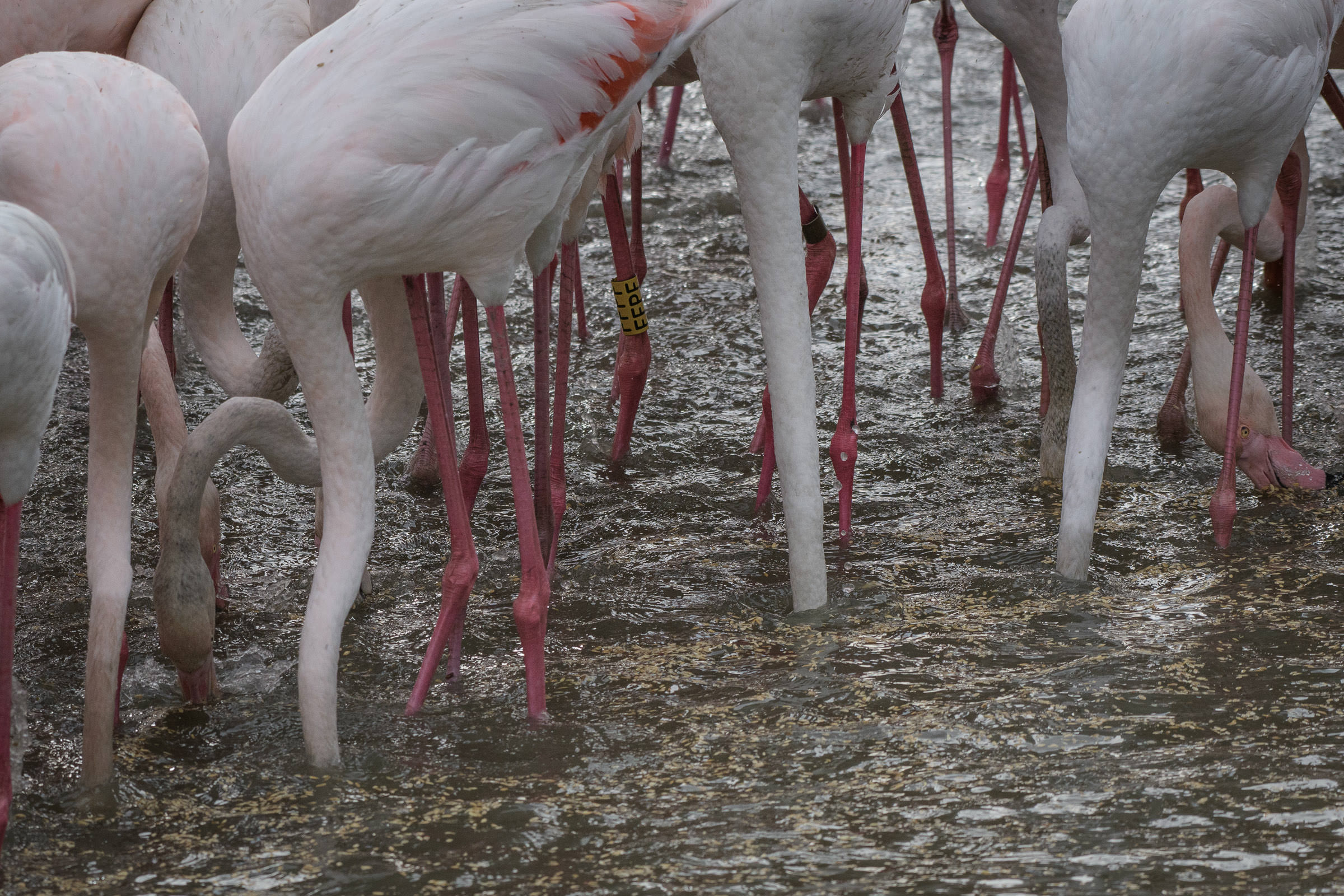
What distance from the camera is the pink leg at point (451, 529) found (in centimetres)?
317

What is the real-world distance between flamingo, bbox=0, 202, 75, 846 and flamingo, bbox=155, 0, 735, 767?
1.17 feet

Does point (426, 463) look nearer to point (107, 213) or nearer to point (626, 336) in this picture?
point (626, 336)

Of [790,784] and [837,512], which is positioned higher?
[837,512]

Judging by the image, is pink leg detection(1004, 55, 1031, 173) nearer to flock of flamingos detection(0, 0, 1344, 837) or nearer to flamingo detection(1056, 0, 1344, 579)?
flock of flamingos detection(0, 0, 1344, 837)

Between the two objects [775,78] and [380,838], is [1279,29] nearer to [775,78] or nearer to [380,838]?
[775,78]

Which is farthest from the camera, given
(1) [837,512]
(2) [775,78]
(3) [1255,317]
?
(3) [1255,317]

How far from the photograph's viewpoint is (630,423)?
4609 mm

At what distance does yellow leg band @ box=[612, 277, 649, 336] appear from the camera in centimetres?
423

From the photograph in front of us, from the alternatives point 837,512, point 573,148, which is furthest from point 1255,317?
point 573,148

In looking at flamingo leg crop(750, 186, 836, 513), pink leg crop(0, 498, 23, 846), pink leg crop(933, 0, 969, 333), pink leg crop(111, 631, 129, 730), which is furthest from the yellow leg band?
pink leg crop(0, 498, 23, 846)

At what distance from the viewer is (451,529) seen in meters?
3.25

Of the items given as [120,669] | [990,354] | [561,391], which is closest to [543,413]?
[561,391]

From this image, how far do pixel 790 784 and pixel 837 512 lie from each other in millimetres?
1565

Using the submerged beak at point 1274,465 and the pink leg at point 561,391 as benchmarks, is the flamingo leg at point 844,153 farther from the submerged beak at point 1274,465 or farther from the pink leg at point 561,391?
the submerged beak at point 1274,465
